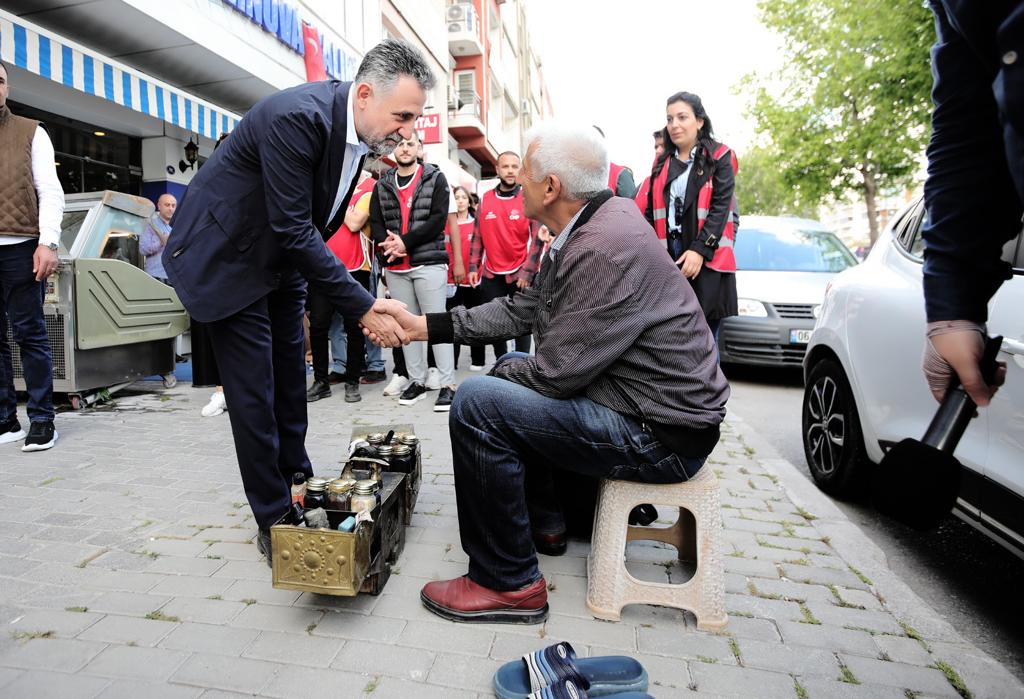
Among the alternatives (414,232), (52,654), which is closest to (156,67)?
(414,232)

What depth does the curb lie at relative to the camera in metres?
2.30

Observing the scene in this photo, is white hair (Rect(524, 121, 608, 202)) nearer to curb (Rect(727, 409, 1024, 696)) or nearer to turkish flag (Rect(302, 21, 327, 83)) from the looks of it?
curb (Rect(727, 409, 1024, 696))

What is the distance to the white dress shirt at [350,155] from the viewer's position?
2.62 meters

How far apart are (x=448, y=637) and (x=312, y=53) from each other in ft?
39.3

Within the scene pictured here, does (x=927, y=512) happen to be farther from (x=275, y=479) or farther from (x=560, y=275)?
(x=275, y=479)

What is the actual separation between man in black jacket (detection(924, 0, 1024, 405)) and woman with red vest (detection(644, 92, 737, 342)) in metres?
3.19

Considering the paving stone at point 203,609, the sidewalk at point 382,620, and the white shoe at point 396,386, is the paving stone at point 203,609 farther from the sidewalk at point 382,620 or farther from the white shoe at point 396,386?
the white shoe at point 396,386

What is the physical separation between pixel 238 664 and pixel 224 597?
472 millimetres

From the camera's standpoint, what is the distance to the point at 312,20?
12.1m

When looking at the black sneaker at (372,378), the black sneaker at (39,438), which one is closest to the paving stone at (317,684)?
the black sneaker at (39,438)

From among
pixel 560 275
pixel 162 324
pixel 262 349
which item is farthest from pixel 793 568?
pixel 162 324

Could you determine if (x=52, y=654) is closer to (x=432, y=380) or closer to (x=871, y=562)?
(x=871, y=562)

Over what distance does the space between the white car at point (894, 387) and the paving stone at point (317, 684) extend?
2.24m

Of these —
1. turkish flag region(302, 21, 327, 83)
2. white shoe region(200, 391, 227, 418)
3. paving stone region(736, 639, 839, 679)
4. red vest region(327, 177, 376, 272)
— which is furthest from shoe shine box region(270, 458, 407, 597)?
turkish flag region(302, 21, 327, 83)
